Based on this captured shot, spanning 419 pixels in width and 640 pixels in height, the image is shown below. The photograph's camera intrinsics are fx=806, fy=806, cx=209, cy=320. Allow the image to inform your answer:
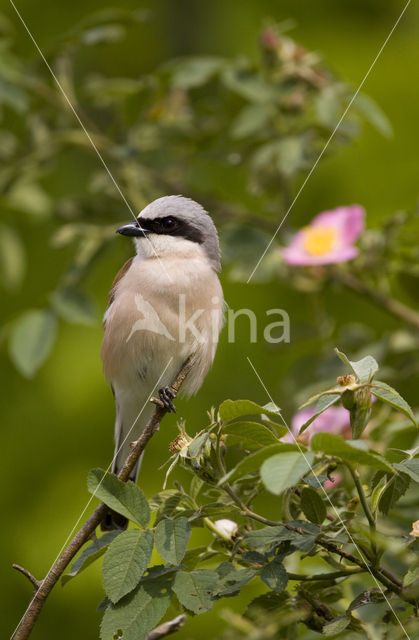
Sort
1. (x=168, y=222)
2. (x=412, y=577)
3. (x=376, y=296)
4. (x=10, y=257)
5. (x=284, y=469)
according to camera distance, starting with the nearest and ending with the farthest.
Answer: (x=284, y=469) → (x=412, y=577) → (x=168, y=222) → (x=376, y=296) → (x=10, y=257)

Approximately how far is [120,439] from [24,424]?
69 centimetres

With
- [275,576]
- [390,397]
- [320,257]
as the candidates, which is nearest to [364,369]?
[390,397]

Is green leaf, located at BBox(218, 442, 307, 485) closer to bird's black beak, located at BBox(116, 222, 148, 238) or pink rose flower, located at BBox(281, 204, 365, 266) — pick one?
bird's black beak, located at BBox(116, 222, 148, 238)

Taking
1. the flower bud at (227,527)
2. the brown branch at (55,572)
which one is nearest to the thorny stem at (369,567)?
the flower bud at (227,527)

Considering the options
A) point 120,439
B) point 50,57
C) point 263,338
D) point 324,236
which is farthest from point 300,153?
point 120,439

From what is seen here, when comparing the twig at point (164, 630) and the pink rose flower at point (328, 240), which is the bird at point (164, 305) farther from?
the twig at point (164, 630)

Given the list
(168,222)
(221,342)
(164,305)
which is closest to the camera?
(164,305)

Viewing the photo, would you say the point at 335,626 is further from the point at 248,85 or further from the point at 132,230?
the point at 248,85

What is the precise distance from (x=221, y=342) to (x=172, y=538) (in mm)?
1614

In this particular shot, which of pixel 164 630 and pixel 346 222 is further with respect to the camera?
pixel 346 222

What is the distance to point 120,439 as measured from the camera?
7.74ft

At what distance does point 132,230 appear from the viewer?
78.1 inches

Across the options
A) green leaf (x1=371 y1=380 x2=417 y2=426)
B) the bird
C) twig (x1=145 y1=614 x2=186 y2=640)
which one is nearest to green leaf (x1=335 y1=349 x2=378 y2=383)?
green leaf (x1=371 y1=380 x2=417 y2=426)

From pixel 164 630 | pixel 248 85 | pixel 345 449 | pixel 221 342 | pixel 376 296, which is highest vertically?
pixel 248 85
